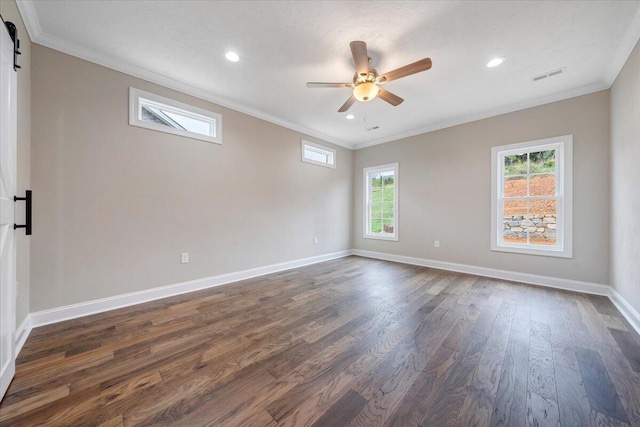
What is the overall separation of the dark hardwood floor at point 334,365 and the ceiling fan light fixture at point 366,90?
2.41 m

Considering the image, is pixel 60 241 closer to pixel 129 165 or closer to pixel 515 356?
pixel 129 165

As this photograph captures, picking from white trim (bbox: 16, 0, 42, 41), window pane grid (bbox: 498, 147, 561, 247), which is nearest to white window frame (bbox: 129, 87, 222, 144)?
white trim (bbox: 16, 0, 42, 41)

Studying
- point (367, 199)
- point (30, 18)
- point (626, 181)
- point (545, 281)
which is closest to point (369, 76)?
point (626, 181)

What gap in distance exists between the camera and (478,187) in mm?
4102

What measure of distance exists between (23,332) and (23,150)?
1.57 meters

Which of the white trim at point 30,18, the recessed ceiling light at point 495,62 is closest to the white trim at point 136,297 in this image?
the white trim at point 30,18

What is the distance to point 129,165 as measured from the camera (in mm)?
2756

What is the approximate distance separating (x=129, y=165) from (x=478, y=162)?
17.2 feet

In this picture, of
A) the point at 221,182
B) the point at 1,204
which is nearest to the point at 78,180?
the point at 1,204

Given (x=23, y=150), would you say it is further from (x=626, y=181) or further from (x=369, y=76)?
(x=626, y=181)

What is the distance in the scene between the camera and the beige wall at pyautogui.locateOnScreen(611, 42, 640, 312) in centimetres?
227

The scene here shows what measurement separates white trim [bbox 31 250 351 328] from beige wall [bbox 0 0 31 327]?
191 millimetres

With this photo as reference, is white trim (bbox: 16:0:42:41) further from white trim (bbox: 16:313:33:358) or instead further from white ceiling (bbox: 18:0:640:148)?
white trim (bbox: 16:313:33:358)

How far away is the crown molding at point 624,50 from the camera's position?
2.11 metres
